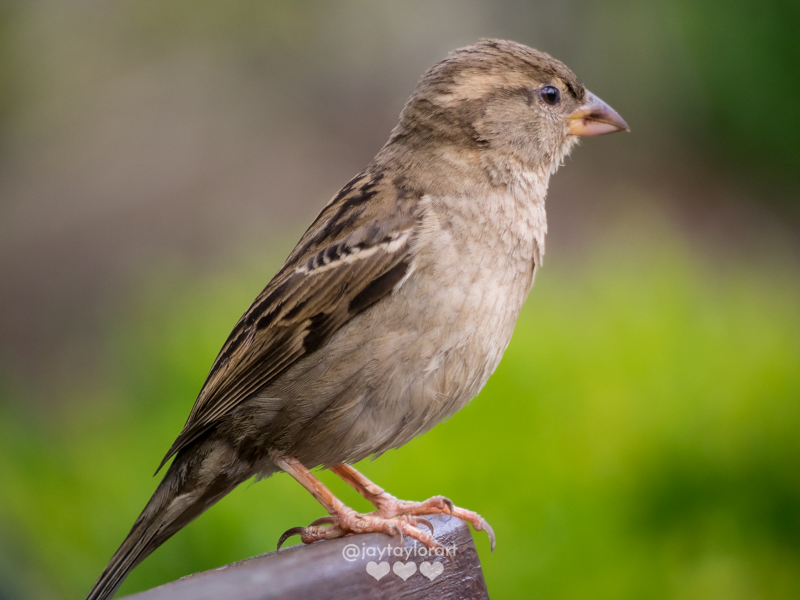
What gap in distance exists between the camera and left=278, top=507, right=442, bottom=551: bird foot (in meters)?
2.14

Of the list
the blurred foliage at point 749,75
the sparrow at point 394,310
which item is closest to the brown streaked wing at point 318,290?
the sparrow at point 394,310

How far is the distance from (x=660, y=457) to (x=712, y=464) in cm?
22

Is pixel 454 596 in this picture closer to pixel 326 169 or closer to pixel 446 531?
pixel 446 531

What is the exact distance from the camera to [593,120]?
2781 mm

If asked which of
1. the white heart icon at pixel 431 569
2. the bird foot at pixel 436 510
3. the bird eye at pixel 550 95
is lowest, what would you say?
the bird foot at pixel 436 510

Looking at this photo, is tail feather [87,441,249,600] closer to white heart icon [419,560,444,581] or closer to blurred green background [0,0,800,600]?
white heart icon [419,560,444,581]

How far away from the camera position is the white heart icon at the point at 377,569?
1809mm

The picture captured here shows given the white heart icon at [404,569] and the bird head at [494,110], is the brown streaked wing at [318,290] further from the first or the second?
the white heart icon at [404,569]

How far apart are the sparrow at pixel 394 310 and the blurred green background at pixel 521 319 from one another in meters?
1.02

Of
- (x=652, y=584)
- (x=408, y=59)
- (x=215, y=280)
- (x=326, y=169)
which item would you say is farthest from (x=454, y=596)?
(x=408, y=59)

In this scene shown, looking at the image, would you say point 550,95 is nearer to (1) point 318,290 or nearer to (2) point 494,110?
(2) point 494,110

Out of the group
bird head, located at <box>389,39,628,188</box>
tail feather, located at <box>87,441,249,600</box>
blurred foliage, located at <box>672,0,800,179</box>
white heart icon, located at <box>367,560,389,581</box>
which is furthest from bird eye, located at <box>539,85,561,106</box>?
blurred foliage, located at <box>672,0,800,179</box>

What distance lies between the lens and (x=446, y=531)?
2035 mm

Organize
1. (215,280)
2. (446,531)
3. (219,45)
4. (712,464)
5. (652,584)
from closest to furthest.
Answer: (446,531)
(652,584)
(712,464)
(215,280)
(219,45)
